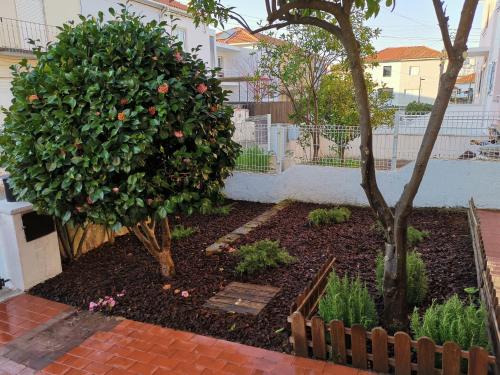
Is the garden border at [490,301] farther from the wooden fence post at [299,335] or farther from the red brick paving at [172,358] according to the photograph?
the wooden fence post at [299,335]

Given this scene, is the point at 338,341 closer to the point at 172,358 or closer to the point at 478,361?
the point at 478,361

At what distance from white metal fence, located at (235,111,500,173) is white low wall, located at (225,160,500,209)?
0.17 metres

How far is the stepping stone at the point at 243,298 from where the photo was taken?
143 inches

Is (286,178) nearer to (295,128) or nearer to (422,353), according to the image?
(295,128)

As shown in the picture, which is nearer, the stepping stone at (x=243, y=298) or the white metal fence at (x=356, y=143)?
the stepping stone at (x=243, y=298)

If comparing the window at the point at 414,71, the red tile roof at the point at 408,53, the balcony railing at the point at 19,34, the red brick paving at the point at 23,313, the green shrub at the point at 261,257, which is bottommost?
the red brick paving at the point at 23,313

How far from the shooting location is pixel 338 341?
2770 millimetres

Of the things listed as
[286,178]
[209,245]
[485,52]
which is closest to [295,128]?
[286,178]

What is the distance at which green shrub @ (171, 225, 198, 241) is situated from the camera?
5.66 metres

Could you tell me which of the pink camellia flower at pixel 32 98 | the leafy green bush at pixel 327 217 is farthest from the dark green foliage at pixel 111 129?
the leafy green bush at pixel 327 217

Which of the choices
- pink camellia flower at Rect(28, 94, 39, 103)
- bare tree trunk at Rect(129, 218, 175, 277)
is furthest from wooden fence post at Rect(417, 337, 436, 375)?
pink camellia flower at Rect(28, 94, 39, 103)

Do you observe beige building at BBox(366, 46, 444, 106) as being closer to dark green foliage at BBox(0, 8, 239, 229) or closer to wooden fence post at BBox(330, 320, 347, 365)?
dark green foliage at BBox(0, 8, 239, 229)

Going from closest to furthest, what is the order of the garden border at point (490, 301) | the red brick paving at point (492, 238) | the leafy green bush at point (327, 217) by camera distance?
the garden border at point (490, 301) → the red brick paving at point (492, 238) → the leafy green bush at point (327, 217)

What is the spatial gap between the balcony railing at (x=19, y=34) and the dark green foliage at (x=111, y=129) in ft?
36.9
